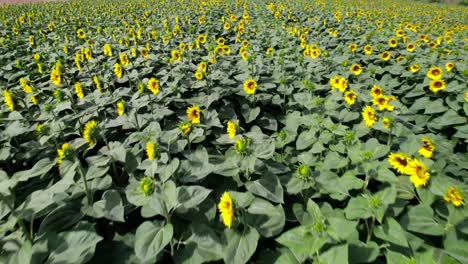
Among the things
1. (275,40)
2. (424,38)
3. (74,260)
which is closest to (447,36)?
(424,38)

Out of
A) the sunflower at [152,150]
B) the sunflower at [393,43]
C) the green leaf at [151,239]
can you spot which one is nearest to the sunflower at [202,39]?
the sunflower at [393,43]

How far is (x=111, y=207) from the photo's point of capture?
1937mm

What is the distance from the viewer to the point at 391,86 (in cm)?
424

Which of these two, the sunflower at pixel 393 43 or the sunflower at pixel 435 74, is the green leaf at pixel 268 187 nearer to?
the sunflower at pixel 435 74

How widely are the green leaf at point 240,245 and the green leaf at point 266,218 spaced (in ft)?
0.32

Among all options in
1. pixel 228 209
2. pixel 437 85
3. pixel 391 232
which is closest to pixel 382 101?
pixel 437 85

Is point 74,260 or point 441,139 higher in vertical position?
point 74,260

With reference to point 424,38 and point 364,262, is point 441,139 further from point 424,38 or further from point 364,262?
point 424,38

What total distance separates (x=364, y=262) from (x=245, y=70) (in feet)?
10.2

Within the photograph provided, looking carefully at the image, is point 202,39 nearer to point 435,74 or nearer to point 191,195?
point 435,74

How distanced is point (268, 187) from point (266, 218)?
0.28 metres

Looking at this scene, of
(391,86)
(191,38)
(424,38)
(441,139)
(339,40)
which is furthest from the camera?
(339,40)

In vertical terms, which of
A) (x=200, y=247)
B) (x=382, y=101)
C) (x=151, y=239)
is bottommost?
(x=200, y=247)

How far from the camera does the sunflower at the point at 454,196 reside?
6.12 feet
